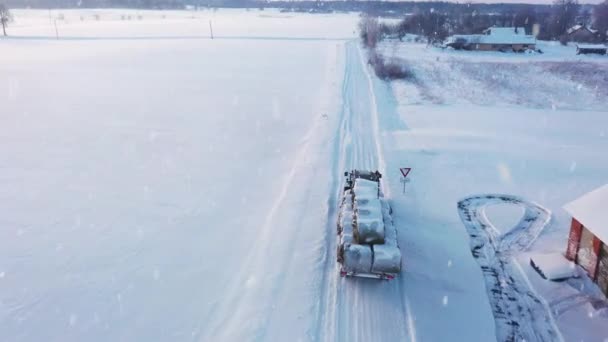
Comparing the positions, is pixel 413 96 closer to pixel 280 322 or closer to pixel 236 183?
pixel 236 183

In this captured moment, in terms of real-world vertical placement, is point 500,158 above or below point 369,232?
below

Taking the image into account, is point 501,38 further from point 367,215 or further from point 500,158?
point 367,215


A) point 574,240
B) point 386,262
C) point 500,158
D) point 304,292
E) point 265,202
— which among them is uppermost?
point 386,262

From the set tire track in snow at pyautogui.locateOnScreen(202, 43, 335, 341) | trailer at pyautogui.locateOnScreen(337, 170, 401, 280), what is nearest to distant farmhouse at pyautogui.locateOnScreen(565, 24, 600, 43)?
tire track in snow at pyautogui.locateOnScreen(202, 43, 335, 341)

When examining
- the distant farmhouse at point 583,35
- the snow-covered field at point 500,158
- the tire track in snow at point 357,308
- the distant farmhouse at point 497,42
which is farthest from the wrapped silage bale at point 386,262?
the distant farmhouse at point 583,35

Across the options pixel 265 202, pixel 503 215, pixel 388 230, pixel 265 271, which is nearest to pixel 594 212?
pixel 503 215

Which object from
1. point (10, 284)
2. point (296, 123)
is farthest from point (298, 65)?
point (10, 284)
